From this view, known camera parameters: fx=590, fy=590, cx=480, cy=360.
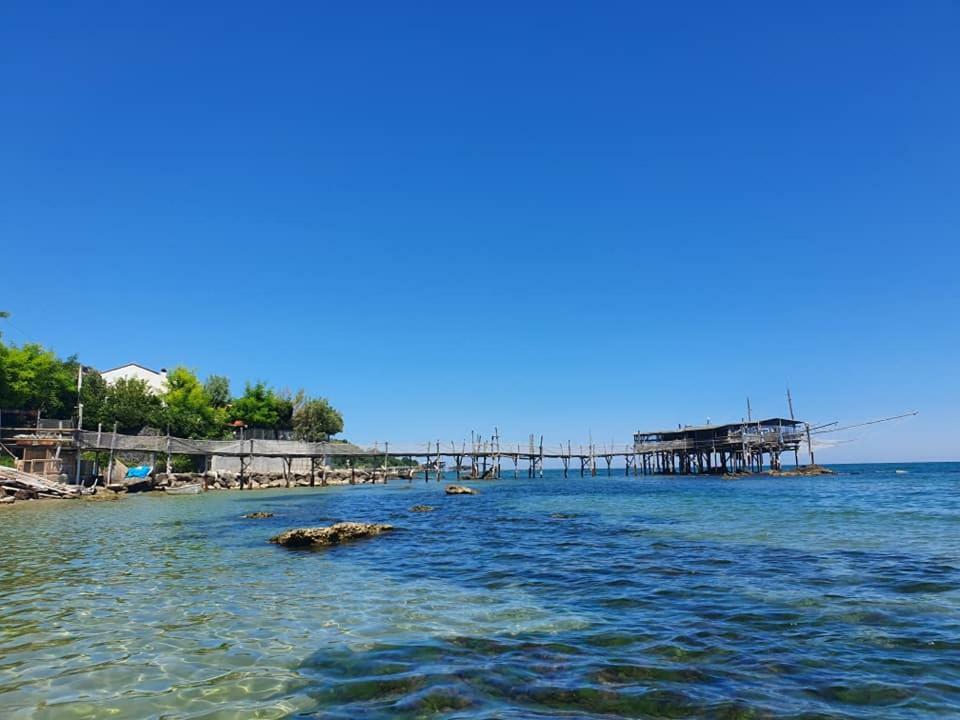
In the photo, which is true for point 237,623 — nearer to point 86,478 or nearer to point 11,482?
point 11,482

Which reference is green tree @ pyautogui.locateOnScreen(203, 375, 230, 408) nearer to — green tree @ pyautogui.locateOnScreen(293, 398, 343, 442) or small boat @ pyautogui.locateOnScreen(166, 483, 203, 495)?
green tree @ pyautogui.locateOnScreen(293, 398, 343, 442)

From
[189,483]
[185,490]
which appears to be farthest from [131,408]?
[185,490]

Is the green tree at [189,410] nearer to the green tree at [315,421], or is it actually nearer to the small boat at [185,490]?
the green tree at [315,421]

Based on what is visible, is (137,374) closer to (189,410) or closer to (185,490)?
(189,410)

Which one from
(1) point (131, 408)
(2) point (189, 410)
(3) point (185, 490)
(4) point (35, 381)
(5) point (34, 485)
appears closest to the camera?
(5) point (34, 485)

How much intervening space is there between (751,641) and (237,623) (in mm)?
6607

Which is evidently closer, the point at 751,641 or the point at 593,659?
the point at 593,659

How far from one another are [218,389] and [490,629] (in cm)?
7746

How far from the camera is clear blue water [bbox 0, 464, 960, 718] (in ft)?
17.6

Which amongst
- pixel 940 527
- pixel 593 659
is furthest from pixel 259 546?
pixel 940 527

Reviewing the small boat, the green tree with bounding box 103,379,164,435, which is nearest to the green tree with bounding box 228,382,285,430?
the green tree with bounding box 103,379,164,435

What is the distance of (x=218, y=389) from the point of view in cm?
7712

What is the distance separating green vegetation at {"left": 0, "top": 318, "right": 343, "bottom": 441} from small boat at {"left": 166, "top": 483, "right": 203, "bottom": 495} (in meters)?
13.4

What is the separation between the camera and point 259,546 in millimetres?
15789
